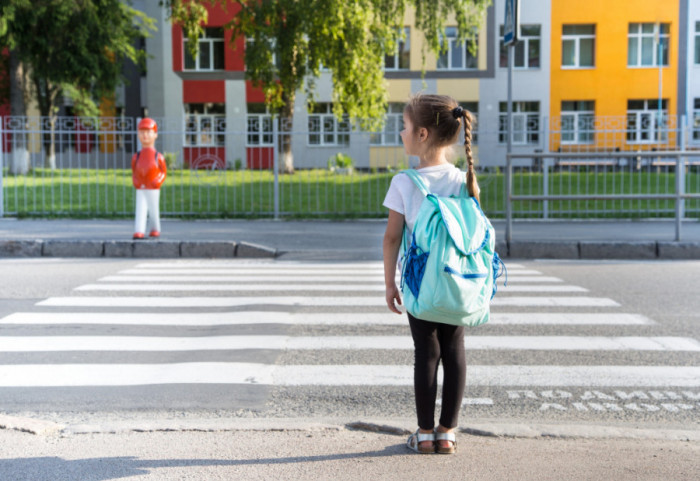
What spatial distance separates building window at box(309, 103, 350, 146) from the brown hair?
12.3m

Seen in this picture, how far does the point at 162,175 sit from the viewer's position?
40.0 ft

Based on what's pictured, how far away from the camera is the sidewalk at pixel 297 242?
11859 mm

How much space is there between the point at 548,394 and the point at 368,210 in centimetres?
1152

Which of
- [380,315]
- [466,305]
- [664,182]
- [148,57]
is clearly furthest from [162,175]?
[148,57]

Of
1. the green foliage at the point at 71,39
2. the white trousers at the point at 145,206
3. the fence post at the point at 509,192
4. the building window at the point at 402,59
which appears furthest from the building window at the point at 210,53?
the fence post at the point at 509,192

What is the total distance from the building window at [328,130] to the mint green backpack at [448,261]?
1244 cm

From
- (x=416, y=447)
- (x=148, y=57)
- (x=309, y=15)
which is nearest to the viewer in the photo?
(x=416, y=447)

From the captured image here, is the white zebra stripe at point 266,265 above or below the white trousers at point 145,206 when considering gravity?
below

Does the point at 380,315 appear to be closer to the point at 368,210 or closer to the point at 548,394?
the point at 548,394

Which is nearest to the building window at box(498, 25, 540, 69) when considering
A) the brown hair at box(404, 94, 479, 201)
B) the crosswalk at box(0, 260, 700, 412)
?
the crosswalk at box(0, 260, 700, 412)

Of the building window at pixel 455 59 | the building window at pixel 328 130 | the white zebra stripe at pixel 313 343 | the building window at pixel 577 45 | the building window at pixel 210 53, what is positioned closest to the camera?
the white zebra stripe at pixel 313 343

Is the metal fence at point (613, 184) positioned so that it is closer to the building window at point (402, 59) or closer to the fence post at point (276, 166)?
the fence post at point (276, 166)

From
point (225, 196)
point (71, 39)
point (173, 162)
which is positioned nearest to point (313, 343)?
point (225, 196)

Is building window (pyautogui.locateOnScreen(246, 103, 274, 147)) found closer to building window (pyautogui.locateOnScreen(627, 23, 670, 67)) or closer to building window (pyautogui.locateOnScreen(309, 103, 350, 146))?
building window (pyautogui.locateOnScreen(309, 103, 350, 146))
